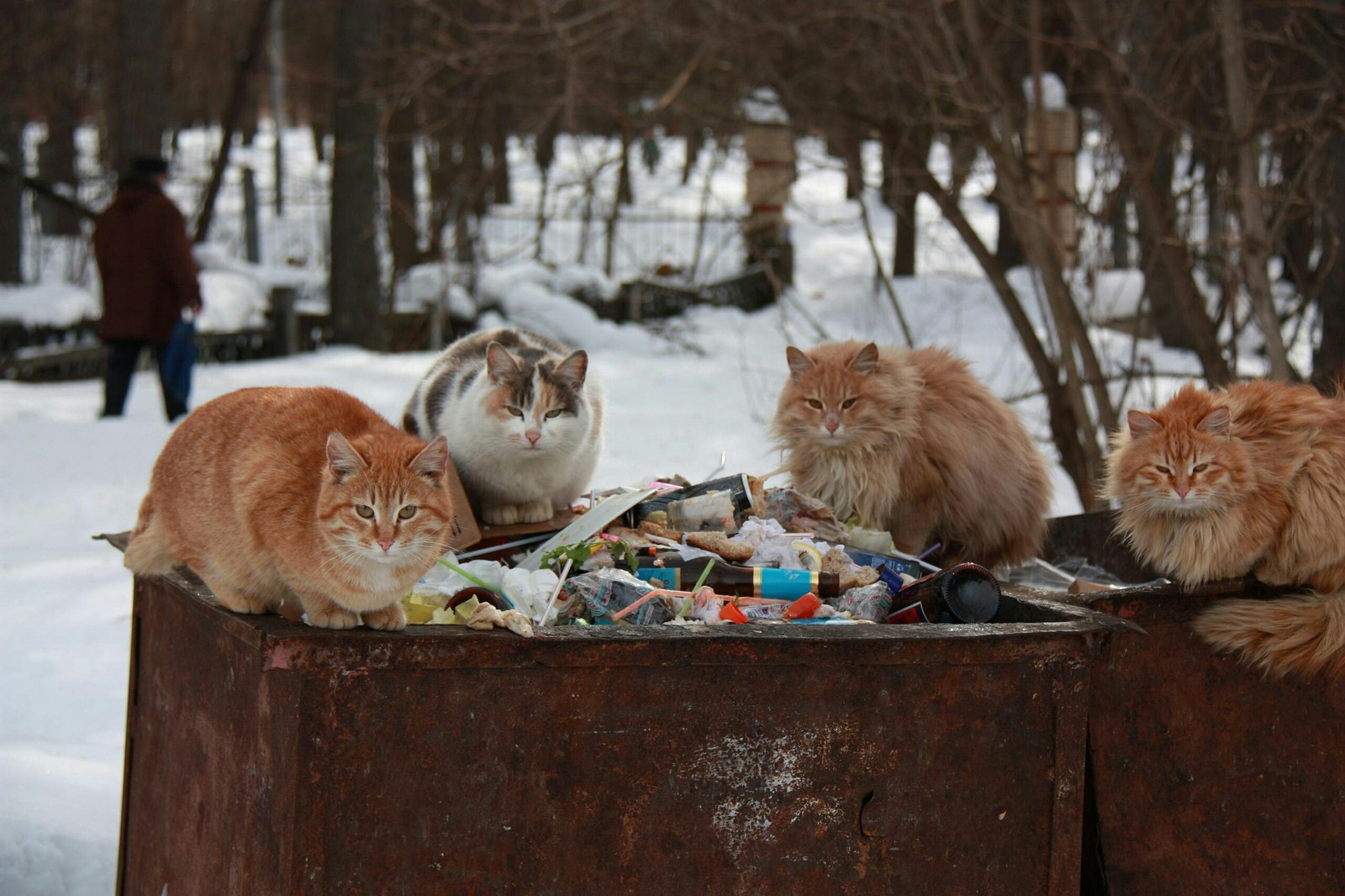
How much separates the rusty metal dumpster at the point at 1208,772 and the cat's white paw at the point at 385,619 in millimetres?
1460

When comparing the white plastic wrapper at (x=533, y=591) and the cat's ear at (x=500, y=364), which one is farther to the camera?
the cat's ear at (x=500, y=364)

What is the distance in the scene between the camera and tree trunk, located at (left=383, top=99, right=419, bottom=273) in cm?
1441

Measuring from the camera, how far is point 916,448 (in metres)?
3.72

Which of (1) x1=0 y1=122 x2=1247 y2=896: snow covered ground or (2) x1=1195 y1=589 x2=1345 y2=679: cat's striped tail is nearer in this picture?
(2) x1=1195 y1=589 x2=1345 y2=679: cat's striped tail

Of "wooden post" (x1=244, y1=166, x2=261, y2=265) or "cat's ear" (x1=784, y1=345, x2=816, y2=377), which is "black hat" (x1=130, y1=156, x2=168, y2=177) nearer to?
"cat's ear" (x1=784, y1=345, x2=816, y2=377)

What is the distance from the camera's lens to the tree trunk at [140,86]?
12.4 metres

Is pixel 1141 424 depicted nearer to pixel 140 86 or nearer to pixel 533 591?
pixel 533 591

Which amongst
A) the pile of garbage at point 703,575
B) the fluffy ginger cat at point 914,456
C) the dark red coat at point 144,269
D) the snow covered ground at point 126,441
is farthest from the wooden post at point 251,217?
the pile of garbage at point 703,575

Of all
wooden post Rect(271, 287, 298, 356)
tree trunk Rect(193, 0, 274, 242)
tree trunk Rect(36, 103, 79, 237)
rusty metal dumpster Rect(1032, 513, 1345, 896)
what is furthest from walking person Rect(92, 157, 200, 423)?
tree trunk Rect(36, 103, 79, 237)

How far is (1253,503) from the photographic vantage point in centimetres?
287

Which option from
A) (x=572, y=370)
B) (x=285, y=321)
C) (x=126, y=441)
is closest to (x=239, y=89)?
(x=285, y=321)

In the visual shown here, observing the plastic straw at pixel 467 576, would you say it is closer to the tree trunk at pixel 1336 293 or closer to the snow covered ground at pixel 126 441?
the snow covered ground at pixel 126 441

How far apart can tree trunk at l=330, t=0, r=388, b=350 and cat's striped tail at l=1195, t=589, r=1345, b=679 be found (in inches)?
457

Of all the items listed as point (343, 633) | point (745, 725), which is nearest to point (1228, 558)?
point (745, 725)
